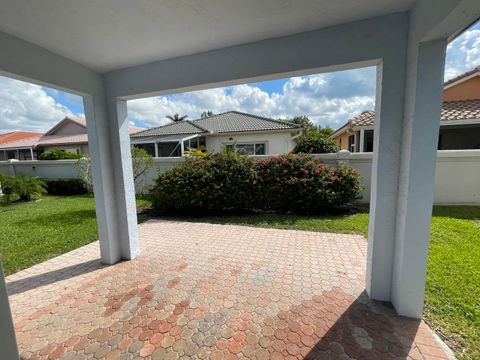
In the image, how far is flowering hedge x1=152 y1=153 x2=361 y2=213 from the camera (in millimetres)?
6934

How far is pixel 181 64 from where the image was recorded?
3213mm

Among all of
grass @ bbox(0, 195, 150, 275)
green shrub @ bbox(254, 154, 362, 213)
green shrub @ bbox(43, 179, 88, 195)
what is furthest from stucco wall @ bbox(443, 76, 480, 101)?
green shrub @ bbox(43, 179, 88, 195)

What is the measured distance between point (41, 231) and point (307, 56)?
25.2 feet

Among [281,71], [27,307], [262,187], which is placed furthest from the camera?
[262,187]

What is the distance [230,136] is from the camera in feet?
51.8

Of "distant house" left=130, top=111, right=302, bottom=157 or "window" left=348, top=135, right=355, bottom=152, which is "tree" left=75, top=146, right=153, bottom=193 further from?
"window" left=348, top=135, right=355, bottom=152

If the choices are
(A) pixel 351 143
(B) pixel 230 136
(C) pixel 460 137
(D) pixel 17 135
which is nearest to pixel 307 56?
(C) pixel 460 137

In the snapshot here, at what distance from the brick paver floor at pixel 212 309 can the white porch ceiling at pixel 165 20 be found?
3384 mm

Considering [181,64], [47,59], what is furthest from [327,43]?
[47,59]

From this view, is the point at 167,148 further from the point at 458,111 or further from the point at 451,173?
the point at 458,111

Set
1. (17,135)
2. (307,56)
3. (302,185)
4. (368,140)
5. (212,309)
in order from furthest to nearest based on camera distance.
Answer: (17,135) → (368,140) → (302,185) → (212,309) → (307,56)

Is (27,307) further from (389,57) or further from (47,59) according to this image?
(389,57)

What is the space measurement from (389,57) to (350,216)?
5179 mm

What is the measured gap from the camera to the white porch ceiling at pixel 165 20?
2.09 metres
